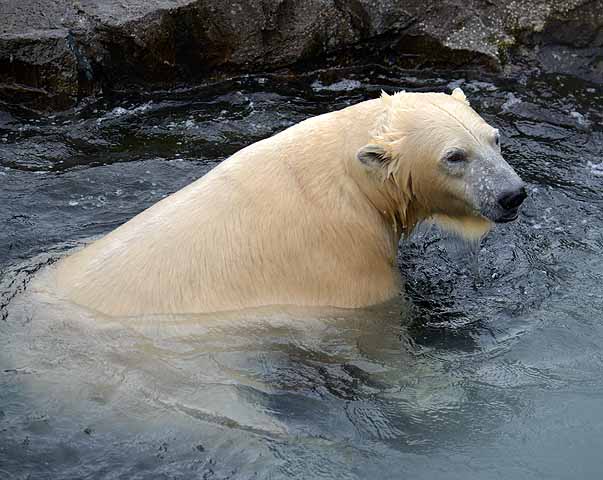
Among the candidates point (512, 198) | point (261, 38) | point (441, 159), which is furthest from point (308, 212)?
point (261, 38)

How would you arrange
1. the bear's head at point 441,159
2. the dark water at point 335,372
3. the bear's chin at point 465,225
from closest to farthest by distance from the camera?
the dark water at point 335,372, the bear's head at point 441,159, the bear's chin at point 465,225

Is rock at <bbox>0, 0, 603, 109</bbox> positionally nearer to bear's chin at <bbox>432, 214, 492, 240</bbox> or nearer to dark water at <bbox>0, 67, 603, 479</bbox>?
dark water at <bbox>0, 67, 603, 479</bbox>

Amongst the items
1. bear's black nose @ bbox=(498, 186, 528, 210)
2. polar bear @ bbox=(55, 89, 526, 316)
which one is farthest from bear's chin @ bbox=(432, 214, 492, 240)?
bear's black nose @ bbox=(498, 186, 528, 210)

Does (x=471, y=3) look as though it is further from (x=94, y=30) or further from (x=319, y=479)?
(x=319, y=479)

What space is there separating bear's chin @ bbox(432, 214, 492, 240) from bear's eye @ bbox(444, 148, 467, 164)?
425 millimetres

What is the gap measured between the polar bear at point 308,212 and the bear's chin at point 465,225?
3 centimetres

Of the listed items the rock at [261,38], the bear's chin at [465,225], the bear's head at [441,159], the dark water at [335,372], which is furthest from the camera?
the rock at [261,38]

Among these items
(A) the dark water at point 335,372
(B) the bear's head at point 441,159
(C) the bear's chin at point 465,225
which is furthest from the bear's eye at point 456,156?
(A) the dark water at point 335,372

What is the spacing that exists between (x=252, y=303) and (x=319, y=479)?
3.07ft

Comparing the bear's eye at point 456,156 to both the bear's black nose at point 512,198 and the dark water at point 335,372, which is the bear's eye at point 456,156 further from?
the dark water at point 335,372

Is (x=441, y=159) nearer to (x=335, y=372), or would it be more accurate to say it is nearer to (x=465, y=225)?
(x=465, y=225)

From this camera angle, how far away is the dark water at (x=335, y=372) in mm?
4062

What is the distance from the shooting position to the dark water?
406 cm

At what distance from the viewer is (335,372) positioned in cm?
457
